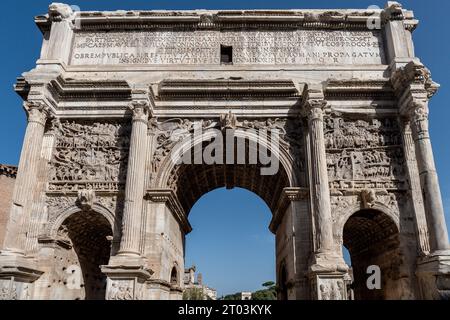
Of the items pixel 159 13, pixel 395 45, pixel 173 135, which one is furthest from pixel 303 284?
pixel 159 13

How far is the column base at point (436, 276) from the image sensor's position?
9.58 metres

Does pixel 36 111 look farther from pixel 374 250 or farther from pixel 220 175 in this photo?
pixel 374 250

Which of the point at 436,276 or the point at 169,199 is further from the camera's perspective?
the point at 169,199

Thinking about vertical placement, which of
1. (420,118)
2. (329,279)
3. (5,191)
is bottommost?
(329,279)

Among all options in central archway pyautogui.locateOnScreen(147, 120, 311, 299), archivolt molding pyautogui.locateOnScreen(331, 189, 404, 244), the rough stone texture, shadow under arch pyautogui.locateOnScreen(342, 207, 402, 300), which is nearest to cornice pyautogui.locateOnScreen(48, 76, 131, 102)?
central archway pyautogui.locateOnScreen(147, 120, 311, 299)

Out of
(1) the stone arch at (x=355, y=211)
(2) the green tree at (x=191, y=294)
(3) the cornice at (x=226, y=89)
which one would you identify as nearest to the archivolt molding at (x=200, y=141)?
(3) the cornice at (x=226, y=89)

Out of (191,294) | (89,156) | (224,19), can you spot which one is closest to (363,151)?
(224,19)

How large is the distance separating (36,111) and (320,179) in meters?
A: 7.99

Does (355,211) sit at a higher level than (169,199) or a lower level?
lower

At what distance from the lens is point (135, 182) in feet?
36.3

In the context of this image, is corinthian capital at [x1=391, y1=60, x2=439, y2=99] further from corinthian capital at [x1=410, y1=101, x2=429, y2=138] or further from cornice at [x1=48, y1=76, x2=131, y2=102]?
cornice at [x1=48, y1=76, x2=131, y2=102]

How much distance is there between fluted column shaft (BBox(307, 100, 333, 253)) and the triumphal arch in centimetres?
4

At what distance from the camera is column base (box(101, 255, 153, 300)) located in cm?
978

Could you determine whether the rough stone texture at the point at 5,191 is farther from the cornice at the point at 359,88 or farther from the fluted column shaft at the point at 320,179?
the cornice at the point at 359,88
